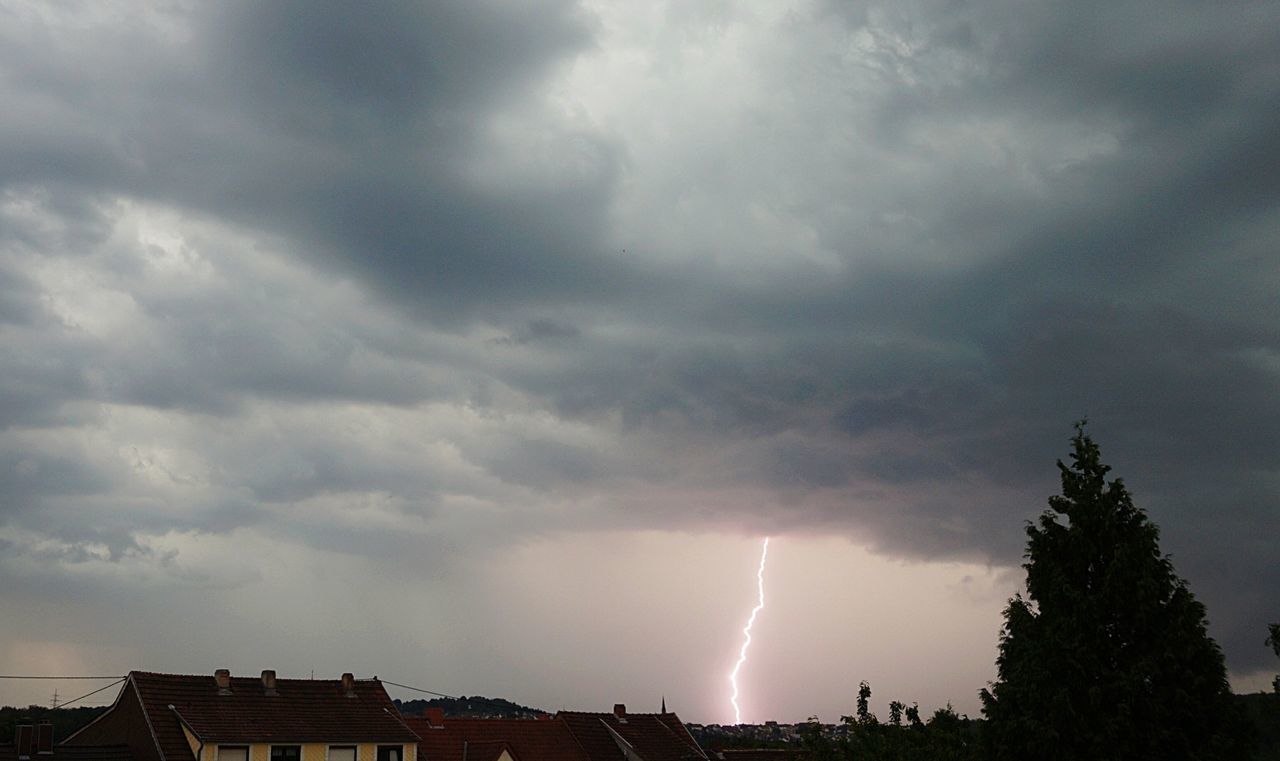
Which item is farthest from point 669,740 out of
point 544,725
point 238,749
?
point 238,749

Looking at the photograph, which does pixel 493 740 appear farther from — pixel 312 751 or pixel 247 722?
pixel 247 722

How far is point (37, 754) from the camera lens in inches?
2440

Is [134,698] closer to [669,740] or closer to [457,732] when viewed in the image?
[457,732]

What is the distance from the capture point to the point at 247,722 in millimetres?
71625

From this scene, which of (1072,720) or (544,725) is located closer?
(1072,720)

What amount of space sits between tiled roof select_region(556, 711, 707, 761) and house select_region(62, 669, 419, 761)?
62.3 ft

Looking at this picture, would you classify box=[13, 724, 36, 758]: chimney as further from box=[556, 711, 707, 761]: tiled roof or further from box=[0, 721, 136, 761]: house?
box=[556, 711, 707, 761]: tiled roof

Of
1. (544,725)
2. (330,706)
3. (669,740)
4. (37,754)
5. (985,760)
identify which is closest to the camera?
(985,760)

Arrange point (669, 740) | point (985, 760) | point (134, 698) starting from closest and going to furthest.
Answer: point (985, 760) < point (134, 698) < point (669, 740)

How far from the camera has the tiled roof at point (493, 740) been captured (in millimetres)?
82625

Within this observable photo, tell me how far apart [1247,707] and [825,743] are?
1587 cm

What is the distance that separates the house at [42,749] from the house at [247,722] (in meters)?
1.46

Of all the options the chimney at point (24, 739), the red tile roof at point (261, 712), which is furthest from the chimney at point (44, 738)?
the red tile roof at point (261, 712)

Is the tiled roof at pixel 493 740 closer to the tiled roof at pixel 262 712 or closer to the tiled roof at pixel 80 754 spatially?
the tiled roof at pixel 262 712
